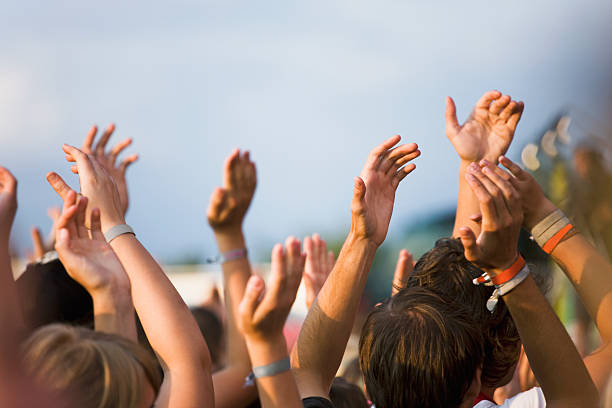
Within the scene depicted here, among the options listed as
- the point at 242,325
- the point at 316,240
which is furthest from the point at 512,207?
the point at 316,240

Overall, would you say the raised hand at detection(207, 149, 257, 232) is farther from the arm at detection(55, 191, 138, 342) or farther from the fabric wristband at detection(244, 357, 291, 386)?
the fabric wristband at detection(244, 357, 291, 386)

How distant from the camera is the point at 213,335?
150 inches

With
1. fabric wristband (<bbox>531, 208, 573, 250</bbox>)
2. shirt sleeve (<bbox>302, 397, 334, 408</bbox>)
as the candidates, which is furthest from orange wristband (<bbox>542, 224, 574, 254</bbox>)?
shirt sleeve (<bbox>302, 397, 334, 408</bbox>)

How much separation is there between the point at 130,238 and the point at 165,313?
39 centimetres

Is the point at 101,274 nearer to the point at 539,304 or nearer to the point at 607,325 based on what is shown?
the point at 539,304

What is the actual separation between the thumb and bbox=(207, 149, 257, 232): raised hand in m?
1.02

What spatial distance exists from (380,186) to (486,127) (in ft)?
2.11

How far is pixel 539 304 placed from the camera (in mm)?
1853

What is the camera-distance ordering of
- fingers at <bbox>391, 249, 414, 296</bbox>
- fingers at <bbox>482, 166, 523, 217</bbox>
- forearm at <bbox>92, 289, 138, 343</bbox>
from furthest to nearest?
1. fingers at <bbox>391, 249, 414, 296</bbox>
2. forearm at <bbox>92, 289, 138, 343</bbox>
3. fingers at <bbox>482, 166, 523, 217</bbox>

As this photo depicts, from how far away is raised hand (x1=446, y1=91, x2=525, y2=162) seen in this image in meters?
2.84

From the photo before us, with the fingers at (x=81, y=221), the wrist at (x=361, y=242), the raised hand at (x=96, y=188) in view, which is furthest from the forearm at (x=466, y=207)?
the fingers at (x=81, y=221)

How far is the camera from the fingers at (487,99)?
286 centimetres

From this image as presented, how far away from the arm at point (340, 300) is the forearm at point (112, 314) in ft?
1.92

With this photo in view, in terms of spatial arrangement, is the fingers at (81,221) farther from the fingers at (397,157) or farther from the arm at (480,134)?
the arm at (480,134)
